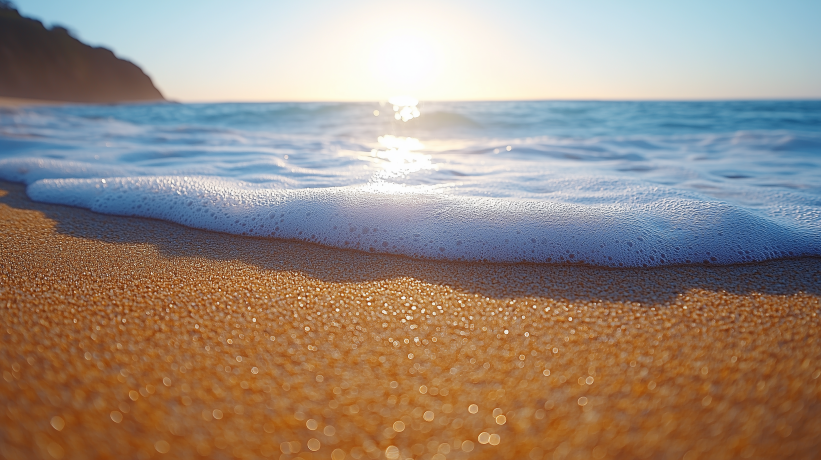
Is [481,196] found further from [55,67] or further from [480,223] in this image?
[55,67]

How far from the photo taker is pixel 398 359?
35.9 inches

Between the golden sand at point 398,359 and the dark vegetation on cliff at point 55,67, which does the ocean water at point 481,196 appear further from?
the dark vegetation on cliff at point 55,67

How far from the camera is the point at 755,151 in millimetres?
4551

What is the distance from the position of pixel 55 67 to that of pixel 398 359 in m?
38.0

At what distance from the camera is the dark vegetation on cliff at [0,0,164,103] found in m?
25.8

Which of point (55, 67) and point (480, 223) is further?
point (55, 67)

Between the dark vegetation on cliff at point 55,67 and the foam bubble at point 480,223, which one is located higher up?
the dark vegetation on cliff at point 55,67

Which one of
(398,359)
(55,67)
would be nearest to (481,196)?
(398,359)

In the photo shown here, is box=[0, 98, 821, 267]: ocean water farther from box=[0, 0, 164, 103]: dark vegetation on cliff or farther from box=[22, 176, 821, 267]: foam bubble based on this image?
box=[0, 0, 164, 103]: dark vegetation on cliff

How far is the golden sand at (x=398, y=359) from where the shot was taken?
0.67m

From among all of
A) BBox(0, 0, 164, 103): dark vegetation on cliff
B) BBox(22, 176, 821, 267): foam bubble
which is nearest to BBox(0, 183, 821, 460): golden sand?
BBox(22, 176, 821, 267): foam bubble

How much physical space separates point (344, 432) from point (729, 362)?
793 millimetres

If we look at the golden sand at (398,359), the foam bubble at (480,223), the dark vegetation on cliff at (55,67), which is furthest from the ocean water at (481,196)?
the dark vegetation on cliff at (55,67)

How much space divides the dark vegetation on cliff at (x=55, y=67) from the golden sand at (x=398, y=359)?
3421 centimetres
